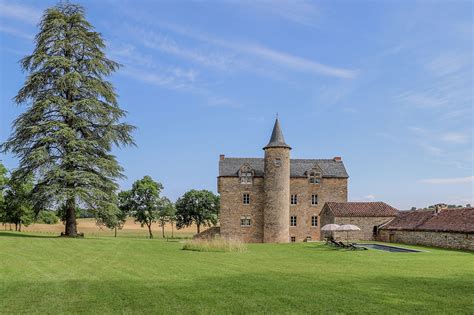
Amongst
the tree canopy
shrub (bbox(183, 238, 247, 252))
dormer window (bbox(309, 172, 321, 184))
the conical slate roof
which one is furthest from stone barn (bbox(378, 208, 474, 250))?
the tree canopy

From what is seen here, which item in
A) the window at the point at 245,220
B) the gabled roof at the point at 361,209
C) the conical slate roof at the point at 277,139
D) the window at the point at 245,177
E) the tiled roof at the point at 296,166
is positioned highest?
the conical slate roof at the point at 277,139

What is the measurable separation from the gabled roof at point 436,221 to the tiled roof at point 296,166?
974 centimetres

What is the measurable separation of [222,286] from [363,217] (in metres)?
35.0

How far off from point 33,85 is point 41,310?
97.8 ft

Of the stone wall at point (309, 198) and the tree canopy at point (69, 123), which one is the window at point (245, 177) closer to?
the stone wall at point (309, 198)

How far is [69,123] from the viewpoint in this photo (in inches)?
1449

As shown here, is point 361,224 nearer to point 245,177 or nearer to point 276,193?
point 276,193

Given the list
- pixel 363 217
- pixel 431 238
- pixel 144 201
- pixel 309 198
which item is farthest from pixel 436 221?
pixel 144 201

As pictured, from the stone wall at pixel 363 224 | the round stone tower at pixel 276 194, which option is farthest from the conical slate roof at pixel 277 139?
the stone wall at pixel 363 224

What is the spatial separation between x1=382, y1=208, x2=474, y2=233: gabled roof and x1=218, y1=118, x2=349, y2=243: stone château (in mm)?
9171

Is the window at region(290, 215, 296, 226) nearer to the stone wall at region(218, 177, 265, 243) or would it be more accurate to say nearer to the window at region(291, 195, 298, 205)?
the window at region(291, 195, 298, 205)

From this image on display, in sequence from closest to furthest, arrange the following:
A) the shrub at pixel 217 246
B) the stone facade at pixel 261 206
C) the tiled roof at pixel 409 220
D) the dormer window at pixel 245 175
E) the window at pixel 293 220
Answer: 1. the shrub at pixel 217 246
2. the tiled roof at pixel 409 220
3. the stone facade at pixel 261 206
4. the dormer window at pixel 245 175
5. the window at pixel 293 220

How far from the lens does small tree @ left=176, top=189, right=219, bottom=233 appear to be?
81000mm

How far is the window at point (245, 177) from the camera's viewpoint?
51.0 meters
